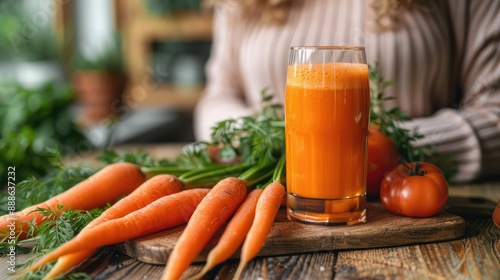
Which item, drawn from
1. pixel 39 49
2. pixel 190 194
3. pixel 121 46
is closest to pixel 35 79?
pixel 39 49

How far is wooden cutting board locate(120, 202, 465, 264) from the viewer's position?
86cm

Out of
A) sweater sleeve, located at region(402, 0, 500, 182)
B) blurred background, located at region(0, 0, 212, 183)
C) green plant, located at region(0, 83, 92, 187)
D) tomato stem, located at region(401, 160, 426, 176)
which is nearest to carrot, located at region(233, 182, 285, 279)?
tomato stem, located at region(401, 160, 426, 176)

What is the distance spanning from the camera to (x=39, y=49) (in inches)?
161

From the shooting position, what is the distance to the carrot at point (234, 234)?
79 centimetres

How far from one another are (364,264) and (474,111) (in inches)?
33.6

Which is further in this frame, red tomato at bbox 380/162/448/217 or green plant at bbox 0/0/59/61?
green plant at bbox 0/0/59/61

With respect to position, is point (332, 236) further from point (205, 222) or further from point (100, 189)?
point (100, 189)

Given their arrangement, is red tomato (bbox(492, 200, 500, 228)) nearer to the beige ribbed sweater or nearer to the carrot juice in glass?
the carrot juice in glass

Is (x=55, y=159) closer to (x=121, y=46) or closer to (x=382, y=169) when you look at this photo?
(x=382, y=169)

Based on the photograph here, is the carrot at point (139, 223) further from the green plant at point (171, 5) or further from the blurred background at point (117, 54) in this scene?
the green plant at point (171, 5)

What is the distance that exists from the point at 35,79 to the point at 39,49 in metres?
0.30

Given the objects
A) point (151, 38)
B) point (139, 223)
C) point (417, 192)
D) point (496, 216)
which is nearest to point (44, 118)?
point (139, 223)

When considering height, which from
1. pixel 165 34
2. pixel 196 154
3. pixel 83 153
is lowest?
pixel 83 153

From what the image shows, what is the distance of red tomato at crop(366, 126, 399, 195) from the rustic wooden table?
0.21 metres
